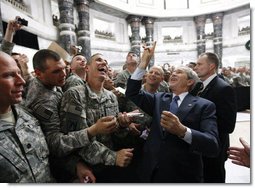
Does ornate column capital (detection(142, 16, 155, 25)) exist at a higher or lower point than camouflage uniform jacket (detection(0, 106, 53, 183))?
higher

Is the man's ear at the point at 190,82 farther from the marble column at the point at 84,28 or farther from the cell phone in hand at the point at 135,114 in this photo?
the marble column at the point at 84,28

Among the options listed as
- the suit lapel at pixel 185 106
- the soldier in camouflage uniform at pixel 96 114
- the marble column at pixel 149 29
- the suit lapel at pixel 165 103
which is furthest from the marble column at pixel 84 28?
the suit lapel at pixel 185 106

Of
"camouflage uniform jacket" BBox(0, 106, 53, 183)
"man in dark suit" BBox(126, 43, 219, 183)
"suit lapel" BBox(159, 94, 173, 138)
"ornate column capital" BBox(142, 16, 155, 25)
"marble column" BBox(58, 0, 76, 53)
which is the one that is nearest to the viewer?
"camouflage uniform jacket" BBox(0, 106, 53, 183)

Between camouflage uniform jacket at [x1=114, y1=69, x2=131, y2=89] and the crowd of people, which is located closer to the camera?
the crowd of people

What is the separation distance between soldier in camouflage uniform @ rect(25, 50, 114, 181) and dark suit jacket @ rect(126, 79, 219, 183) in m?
0.29

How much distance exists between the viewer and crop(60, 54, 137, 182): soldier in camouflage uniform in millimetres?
1128

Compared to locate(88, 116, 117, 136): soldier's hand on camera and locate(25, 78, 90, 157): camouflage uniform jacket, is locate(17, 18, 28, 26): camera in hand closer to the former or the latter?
locate(25, 78, 90, 157): camouflage uniform jacket

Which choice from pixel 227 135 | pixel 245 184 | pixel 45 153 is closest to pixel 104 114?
pixel 45 153

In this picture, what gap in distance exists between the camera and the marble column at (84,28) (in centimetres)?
140

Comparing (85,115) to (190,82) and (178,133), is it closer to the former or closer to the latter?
(178,133)

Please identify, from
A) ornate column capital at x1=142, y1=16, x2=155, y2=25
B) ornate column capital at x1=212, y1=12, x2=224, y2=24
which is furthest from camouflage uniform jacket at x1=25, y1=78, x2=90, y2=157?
ornate column capital at x1=212, y1=12, x2=224, y2=24

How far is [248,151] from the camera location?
3.92 ft

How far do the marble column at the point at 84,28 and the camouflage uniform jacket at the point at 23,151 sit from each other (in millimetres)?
609

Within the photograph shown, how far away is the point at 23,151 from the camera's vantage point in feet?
3.14
